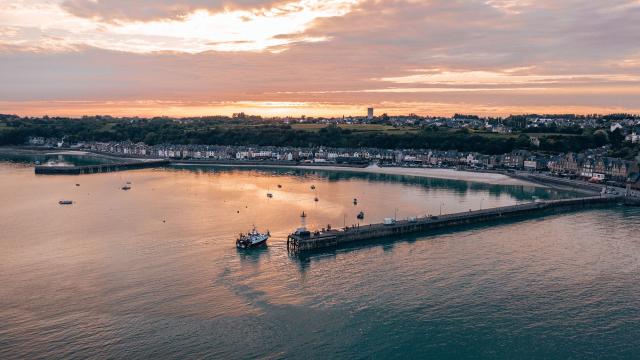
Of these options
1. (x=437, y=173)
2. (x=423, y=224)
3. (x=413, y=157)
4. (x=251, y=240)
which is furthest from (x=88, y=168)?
(x=423, y=224)

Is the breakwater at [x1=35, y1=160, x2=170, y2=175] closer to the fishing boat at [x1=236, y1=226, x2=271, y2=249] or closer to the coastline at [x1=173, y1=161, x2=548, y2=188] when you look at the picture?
the coastline at [x1=173, y1=161, x2=548, y2=188]

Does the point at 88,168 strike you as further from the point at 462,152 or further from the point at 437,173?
the point at 462,152

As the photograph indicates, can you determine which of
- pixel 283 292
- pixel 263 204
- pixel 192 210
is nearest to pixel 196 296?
pixel 283 292

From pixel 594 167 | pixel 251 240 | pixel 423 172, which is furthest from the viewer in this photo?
pixel 423 172

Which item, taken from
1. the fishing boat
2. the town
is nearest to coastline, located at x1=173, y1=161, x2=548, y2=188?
the town

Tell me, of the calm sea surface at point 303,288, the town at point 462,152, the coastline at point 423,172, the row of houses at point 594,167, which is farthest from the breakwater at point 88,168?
the row of houses at point 594,167
